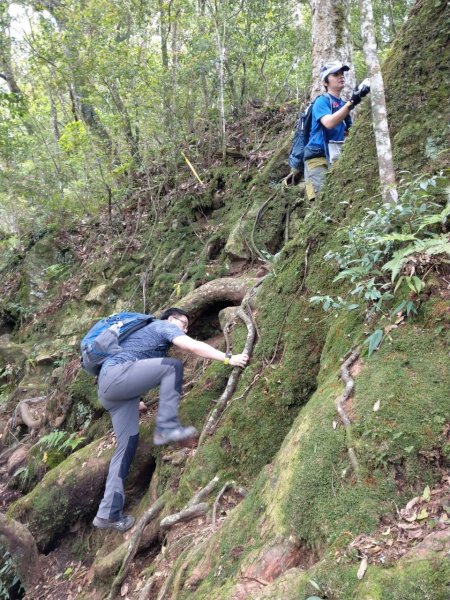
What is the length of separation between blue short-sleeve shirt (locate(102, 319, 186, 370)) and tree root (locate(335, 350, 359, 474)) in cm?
234

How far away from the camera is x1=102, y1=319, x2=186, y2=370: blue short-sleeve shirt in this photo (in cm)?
521

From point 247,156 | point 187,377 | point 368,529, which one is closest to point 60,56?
point 247,156

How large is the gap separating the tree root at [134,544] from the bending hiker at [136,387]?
486 mm

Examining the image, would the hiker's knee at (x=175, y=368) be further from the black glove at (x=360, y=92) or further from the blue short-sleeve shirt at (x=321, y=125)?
the black glove at (x=360, y=92)

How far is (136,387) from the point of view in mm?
5098

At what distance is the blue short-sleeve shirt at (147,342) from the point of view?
17.1 feet

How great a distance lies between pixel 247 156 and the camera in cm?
1046

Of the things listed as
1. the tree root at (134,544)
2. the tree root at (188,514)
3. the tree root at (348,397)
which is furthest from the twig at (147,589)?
the tree root at (348,397)

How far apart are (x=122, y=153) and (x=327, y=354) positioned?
34.2 feet

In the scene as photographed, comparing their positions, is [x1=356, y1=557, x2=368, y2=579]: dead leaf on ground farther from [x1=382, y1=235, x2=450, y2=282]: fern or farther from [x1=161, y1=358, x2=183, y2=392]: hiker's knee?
[x1=161, y1=358, x2=183, y2=392]: hiker's knee

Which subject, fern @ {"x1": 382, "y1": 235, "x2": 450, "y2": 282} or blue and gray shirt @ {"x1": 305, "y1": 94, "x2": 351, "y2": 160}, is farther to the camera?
blue and gray shirt @ {"x1": 305, "y1": 94, "x2": 351, "y2": 160}

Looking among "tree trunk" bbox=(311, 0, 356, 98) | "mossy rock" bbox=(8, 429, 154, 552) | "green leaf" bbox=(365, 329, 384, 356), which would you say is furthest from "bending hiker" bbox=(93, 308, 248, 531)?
"tree trunk" bbox=(311, 0, 356, 98)

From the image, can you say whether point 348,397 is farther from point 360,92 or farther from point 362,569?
point 360,92

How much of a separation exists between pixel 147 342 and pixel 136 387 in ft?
1.80
